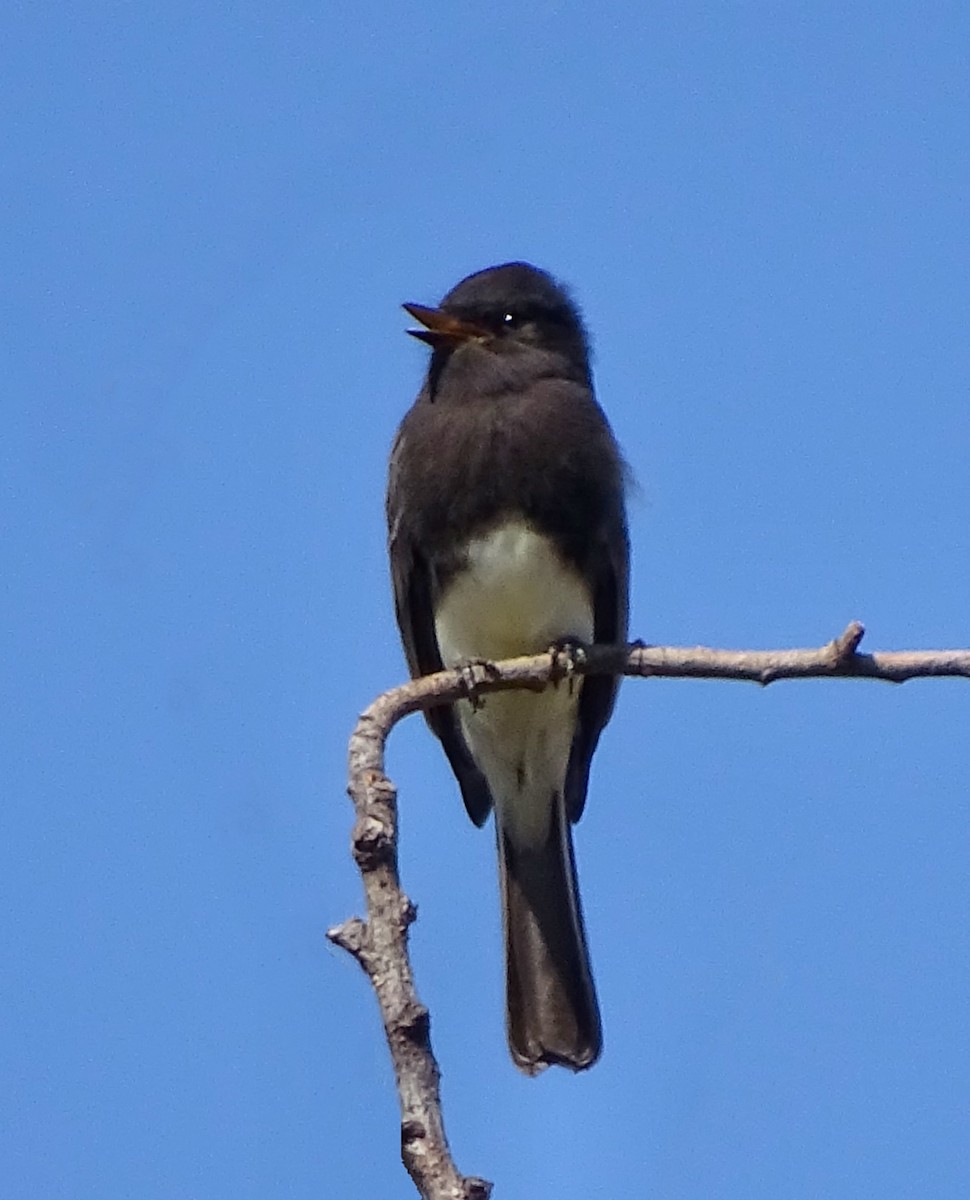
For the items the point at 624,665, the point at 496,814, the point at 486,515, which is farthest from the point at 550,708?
the point at 624,665

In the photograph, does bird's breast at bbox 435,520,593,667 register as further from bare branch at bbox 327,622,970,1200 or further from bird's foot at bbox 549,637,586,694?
bare branch at bbox 327,622,970,1200

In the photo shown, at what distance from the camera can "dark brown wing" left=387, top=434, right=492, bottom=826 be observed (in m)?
5.77

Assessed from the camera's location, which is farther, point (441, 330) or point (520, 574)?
point (441, 330)

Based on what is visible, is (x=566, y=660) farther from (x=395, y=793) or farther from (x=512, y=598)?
(x=395, y=793)

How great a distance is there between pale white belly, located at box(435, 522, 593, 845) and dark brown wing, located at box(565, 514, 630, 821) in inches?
2.2

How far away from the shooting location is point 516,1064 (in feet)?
16.6

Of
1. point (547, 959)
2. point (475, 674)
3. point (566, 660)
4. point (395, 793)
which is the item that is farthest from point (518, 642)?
point (395, 793)

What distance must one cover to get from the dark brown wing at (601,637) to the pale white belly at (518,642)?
6cm

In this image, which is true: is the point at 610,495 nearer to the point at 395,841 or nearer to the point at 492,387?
the point at 492,387

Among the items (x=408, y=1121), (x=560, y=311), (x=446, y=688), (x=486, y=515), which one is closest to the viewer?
(x=408, y=1121)

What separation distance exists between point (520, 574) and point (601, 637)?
53 cm

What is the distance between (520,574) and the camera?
5.50m

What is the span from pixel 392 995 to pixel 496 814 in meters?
3.46

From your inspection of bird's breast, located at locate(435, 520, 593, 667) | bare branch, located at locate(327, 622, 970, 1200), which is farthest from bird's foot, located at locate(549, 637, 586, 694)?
bird's breast, located at locate(435, 520, 593, 667)
